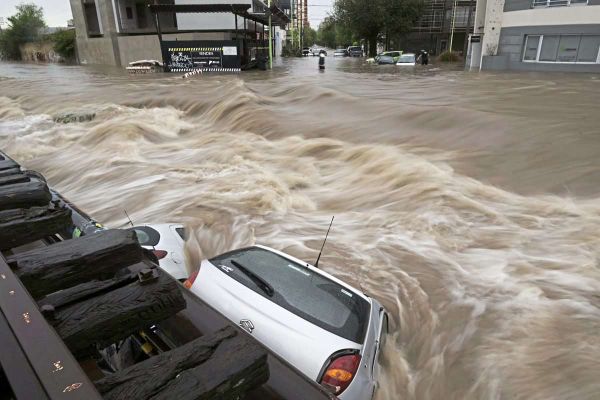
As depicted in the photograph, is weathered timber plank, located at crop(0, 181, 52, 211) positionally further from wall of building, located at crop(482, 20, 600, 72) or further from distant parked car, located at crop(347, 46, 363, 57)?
distant parked car, located at crop(347, 46, 363, 57)

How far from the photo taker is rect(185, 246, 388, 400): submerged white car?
2.97m

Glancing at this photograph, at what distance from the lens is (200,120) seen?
1444cm

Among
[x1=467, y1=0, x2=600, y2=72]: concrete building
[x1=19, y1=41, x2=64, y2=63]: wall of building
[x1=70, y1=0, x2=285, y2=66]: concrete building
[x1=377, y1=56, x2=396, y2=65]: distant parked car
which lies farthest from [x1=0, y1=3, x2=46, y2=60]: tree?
[x1=467, y1=0, x2=600, y2=72]: concrete building

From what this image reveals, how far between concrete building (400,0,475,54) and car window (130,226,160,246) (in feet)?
154

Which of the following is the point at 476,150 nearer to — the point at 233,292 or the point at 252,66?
the point at 233,292

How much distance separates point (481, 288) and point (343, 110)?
948cm

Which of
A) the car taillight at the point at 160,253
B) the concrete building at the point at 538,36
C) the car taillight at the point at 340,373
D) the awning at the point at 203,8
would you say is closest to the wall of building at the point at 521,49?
the concrete building at the point at 538,36

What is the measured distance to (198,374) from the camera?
5.43 ft

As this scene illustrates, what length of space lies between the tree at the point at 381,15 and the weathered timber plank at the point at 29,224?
46.0m

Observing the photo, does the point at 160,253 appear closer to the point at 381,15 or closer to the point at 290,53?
the point at 381,15

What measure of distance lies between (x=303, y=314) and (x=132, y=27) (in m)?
50.6

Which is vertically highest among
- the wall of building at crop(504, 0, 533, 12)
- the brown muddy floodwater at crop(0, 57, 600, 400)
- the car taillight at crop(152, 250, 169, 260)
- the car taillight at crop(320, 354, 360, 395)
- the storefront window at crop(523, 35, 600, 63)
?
the wall of building at crop(504, 0, 533, 12)

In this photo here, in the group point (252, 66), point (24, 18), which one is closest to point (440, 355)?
point (252, 66)

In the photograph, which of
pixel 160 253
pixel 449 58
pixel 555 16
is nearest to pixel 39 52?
pixel 449 58
